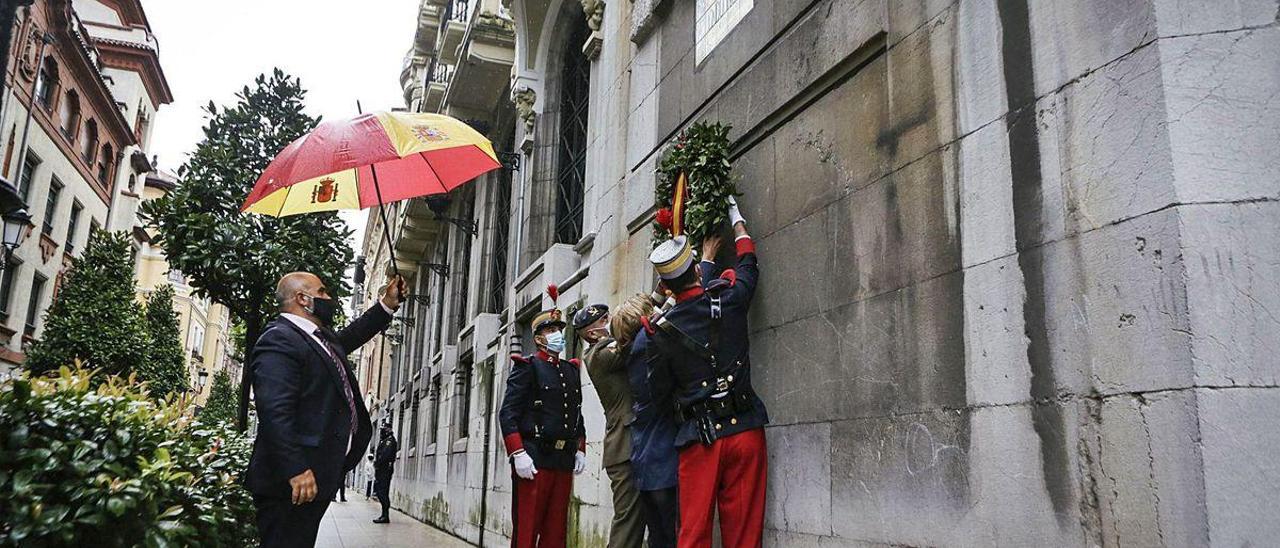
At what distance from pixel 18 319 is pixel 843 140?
3249 cm

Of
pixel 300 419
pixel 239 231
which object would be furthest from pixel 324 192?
pixel 239 231

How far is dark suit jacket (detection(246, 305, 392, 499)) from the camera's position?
14.9 feet

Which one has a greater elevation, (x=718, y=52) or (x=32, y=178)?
(x=32, y=178)

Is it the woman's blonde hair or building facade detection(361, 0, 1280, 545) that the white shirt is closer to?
the woman's blonde hair

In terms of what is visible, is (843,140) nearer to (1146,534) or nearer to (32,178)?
(1146,534)

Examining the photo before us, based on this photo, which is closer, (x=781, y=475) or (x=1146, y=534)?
(x=1146, y=534)

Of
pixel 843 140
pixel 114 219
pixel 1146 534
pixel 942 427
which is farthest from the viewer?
pixel 114 219

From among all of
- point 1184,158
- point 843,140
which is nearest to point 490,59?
point 843,140

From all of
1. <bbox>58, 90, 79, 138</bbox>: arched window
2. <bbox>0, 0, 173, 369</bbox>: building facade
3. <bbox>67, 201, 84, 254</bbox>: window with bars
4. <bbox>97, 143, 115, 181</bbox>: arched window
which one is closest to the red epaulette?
<bbox>0, 0, 173, 369</bbox>: building facade

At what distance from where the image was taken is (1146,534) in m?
2.84

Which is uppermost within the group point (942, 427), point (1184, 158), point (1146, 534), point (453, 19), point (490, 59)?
point (453, 19)

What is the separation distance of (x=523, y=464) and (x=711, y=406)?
239cm

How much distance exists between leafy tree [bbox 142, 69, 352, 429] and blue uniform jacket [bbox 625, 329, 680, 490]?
24.4 ft

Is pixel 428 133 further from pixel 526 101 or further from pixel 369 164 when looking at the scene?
pixel 526 101
